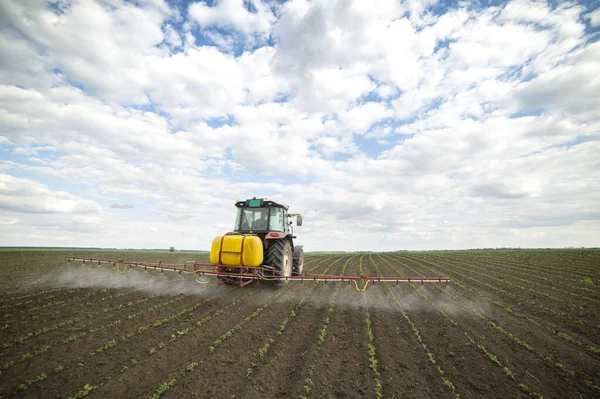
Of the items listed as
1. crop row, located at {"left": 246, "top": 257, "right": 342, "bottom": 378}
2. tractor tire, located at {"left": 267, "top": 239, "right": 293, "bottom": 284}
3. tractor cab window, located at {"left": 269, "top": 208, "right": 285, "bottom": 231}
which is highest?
tractor cab window, located at {"left": 269, "top": 208, "right": 285, "bottom": 231}

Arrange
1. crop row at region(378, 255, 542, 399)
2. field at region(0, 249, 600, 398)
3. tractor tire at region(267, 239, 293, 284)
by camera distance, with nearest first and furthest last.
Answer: field at region(0, 249, 600, 398)
crop row at region(378, 255, 542, 399)
tractor tire at region(267, 239, 293, 284)

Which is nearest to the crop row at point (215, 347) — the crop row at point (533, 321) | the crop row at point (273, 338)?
the crop row at point (273, 338)

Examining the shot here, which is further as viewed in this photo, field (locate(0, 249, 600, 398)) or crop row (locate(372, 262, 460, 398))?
crop row (locate(372, 262, 460, 398))

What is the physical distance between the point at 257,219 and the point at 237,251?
207 cm

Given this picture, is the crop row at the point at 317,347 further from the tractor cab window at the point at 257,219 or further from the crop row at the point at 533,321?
the crop row at the point at 533,321

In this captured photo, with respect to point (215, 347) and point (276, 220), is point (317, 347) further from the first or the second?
point (276, 220)

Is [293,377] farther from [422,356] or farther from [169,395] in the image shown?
[422,356]

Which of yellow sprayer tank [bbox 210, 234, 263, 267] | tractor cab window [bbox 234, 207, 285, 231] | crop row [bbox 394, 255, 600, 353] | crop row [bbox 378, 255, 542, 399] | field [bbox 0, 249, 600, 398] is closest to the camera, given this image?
field [bbox 0, 249, 600, 398]

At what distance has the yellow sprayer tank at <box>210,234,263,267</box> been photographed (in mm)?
8719

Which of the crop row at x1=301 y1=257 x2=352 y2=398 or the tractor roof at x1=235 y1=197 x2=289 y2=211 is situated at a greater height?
the tractor roof at x1=235 y1=197 x2=289 y2=211

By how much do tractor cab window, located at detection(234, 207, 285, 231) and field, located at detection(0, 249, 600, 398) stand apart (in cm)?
235


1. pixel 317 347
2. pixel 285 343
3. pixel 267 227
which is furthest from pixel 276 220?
pixel 317 347

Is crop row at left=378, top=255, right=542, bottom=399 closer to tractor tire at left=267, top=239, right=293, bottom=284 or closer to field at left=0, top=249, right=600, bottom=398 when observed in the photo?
field at left=0, top=249, right=600, bottom=398

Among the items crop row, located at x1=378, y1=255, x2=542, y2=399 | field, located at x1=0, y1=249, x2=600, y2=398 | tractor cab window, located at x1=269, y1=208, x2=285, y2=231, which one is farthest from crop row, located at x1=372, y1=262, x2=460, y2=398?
tractor cab window, located at x1=269, y1=208, x2=285, y2=231
